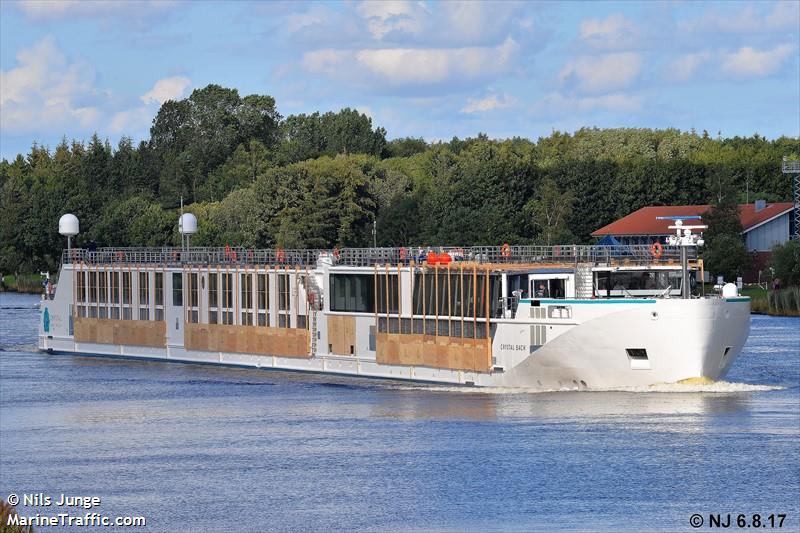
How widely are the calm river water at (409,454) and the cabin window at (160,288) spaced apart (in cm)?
1557

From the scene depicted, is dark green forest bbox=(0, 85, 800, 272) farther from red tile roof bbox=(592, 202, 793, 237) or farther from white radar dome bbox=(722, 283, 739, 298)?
white radar dome bbox=(722, 283, 739, 298)

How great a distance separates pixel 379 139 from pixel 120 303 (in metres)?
115

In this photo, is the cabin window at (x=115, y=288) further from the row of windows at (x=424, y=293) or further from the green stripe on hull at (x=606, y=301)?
the green stripe on hull at (x=606, y=301)

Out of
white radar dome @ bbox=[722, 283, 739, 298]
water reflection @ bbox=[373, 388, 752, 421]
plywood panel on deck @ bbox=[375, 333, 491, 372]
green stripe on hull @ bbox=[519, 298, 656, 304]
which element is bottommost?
water reflection @ bbox=[373, 388, 752, 421]

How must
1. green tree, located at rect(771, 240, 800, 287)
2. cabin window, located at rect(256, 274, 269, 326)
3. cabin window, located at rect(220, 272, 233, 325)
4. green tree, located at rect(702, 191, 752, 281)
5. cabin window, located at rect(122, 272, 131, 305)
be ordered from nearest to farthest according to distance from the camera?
cabin window, located at rect(256, 274, 269, 326) < cabin window, located at rect(220, 272, 233, 325) < cabin window, located at rect(122, 272, 131, 305) < green tree, located at rect(771, 240, 800, 287) < green tree, located at rect(702, 191, 752, 281)

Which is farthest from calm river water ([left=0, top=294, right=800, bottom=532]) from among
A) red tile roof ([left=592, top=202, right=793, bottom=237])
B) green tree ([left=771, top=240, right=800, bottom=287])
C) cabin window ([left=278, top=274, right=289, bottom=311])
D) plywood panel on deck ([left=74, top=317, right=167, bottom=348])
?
red tile roof ([left=592, top=202, right=793, bottom=237])

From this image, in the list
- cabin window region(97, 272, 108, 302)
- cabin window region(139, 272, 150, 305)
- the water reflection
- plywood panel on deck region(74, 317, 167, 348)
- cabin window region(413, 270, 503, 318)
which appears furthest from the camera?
cabin window region(97, 272, 108, 302)

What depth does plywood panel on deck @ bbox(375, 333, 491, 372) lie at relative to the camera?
6172cm

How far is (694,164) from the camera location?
148m

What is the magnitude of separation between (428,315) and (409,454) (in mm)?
15765

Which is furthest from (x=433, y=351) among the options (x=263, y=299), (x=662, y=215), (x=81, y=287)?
(x=662, y=215)

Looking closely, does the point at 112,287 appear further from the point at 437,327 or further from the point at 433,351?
the point at 437,327

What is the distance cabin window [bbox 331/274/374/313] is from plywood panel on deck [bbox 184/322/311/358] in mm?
2988

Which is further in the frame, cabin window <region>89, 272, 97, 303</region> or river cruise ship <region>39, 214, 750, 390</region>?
cabin window <region>89, 272, 97, 303</region>
